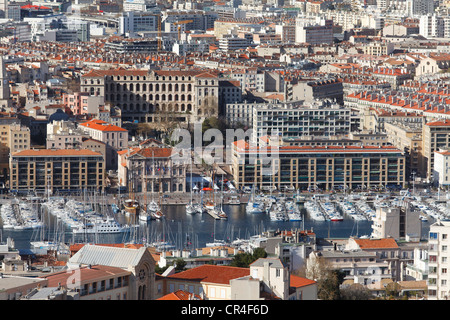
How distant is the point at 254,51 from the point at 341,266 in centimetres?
2751

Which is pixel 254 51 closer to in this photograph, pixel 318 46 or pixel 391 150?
pixel 318 46

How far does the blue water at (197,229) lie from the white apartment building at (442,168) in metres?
3.20

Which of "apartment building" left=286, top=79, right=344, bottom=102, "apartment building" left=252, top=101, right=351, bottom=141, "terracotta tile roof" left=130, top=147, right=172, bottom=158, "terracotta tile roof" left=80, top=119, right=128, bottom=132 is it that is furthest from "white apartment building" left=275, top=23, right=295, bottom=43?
"terracotta tile roof" left=130, top=147, right=172, bottom=158

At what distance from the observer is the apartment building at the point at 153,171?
70.3ft

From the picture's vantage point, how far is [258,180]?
72.3ft

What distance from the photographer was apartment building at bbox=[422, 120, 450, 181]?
2311 cm

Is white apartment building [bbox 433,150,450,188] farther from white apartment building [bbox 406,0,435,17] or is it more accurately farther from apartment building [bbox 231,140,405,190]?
white apartment building [bbox 406,0,435,17]

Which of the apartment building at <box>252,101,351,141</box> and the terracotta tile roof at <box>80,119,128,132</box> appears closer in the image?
the terracotta tile roof at <box>80,119,128,132</box>

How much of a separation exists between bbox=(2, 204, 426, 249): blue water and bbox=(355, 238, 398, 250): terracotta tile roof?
316 cm

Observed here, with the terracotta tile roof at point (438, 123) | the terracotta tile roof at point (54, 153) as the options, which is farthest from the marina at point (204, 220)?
the terracotta tile roof at point (438, 123)

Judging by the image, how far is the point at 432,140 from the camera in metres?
23.2

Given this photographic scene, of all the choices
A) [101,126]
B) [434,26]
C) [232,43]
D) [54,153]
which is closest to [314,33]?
[232,43]

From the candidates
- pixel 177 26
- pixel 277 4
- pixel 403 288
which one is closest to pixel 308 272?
pixel 403 288

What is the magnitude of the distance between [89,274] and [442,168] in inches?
594
